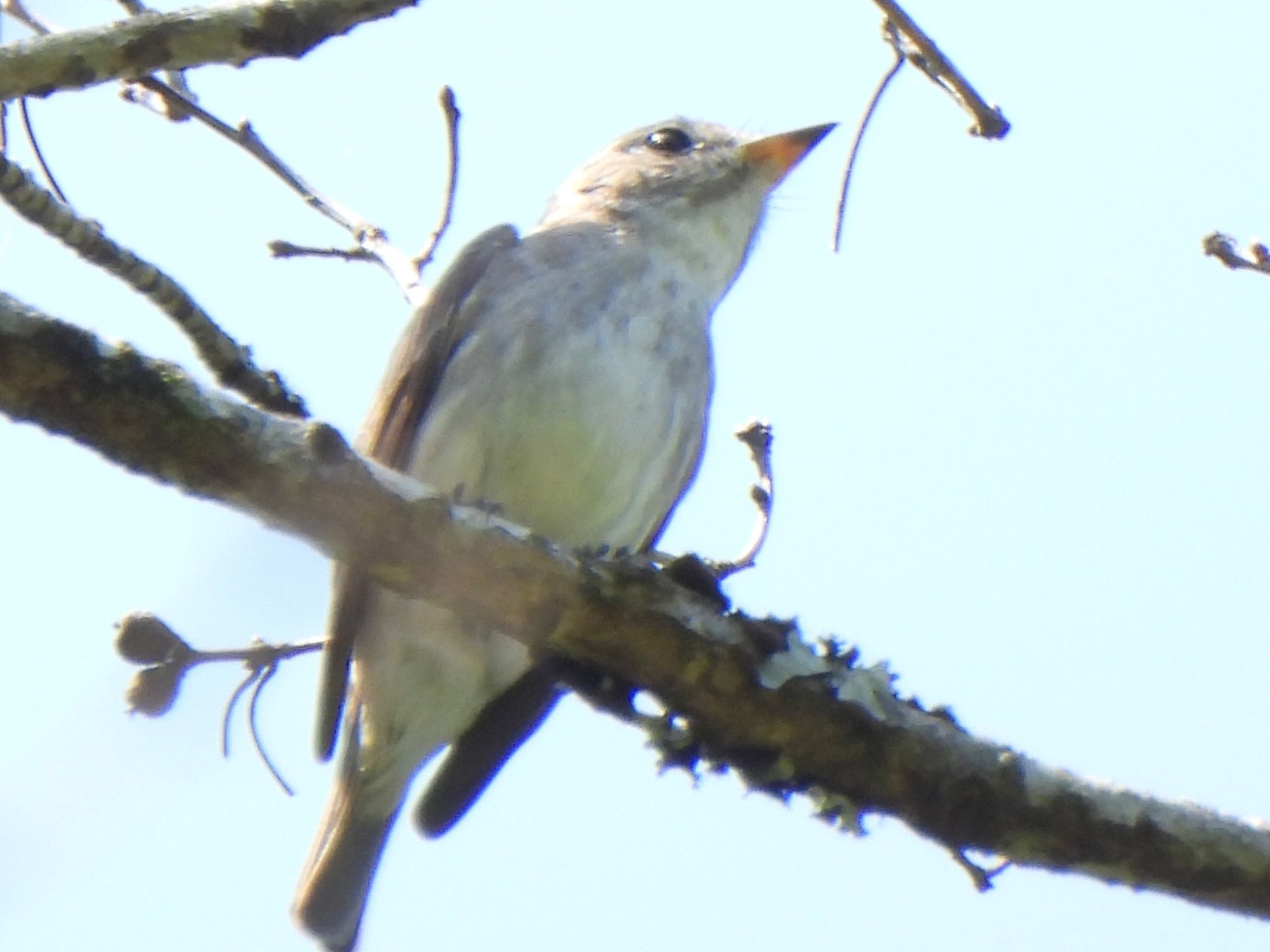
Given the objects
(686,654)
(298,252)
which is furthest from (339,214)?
(686,654)

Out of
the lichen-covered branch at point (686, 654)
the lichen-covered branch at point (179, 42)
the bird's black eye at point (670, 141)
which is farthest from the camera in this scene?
the bird's black eye at point (670, 141)

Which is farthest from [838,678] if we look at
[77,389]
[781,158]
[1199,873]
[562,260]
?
[781,158]

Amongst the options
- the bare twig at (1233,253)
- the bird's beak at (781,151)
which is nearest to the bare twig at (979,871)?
the bare twig at (1233,253)

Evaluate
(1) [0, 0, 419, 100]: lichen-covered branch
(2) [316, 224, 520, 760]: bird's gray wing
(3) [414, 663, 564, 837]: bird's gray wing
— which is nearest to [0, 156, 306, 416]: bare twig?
(1) [0, 0, 419, 100]: lichen-covered branch

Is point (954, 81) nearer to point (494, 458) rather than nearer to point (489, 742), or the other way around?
point (494, 458)

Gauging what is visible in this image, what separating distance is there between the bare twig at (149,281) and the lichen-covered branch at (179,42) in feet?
1.21

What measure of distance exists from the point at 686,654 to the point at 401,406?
1.78 meters

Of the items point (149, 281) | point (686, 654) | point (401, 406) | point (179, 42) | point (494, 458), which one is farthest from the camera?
point (401, 406)

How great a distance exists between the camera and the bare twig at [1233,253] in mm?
3014

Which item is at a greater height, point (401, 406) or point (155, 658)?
point (401, 406)

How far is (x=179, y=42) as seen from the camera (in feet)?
8.84

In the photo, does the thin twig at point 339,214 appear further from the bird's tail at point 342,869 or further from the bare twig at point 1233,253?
the bare twig at point 1233,253

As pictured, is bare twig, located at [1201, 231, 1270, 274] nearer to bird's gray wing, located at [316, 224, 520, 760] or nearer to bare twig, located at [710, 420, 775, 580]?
bare twig, located at [710, 420, 775, 580]

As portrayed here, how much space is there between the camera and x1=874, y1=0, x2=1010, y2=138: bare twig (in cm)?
287
